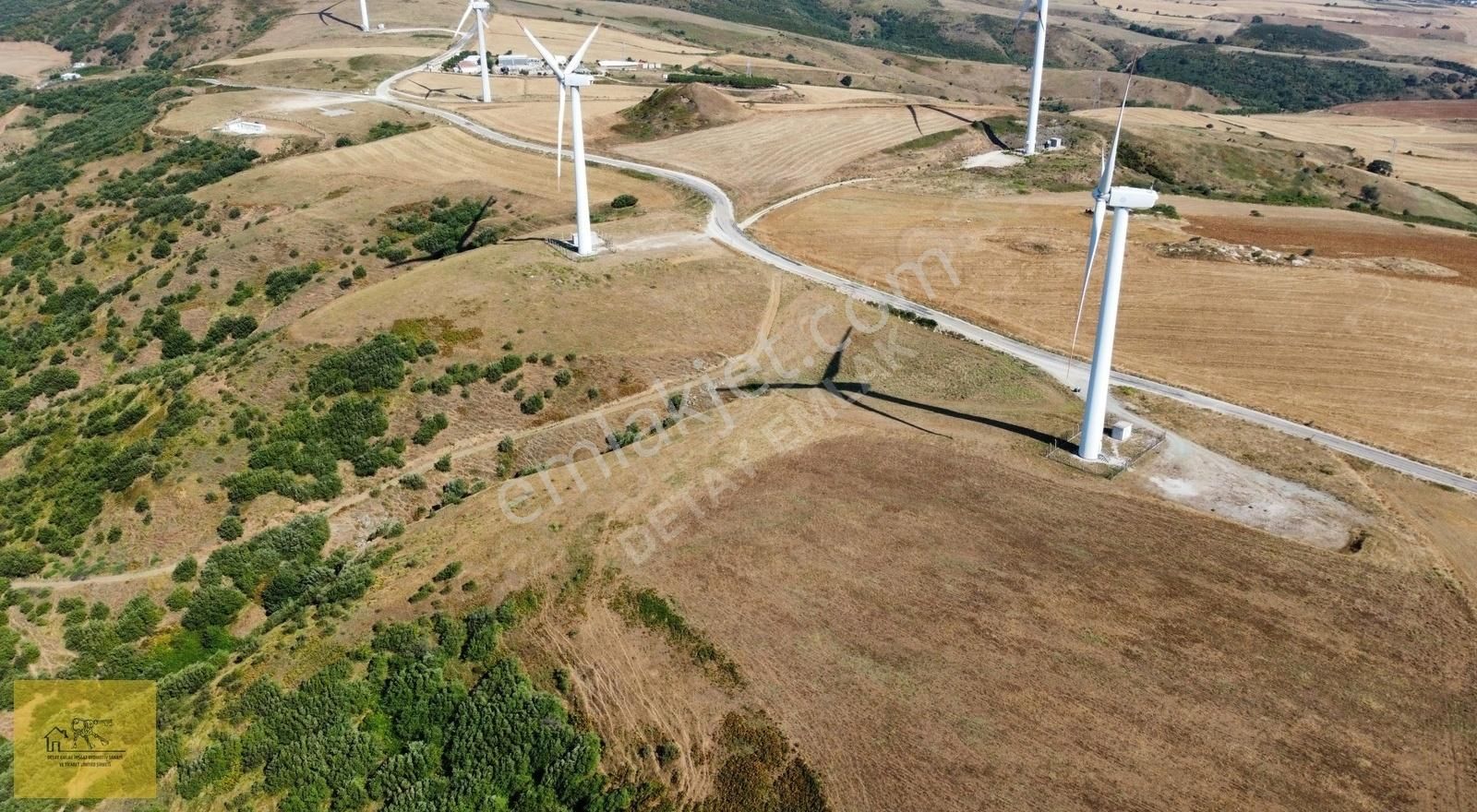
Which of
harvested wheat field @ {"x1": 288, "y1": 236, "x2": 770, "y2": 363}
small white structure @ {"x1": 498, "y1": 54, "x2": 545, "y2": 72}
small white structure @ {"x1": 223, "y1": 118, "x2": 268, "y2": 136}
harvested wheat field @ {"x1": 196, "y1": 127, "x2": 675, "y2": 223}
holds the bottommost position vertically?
harvested wheat field @ {"x1": 288, "y1": 236, "x2": 770, "y2": 363}

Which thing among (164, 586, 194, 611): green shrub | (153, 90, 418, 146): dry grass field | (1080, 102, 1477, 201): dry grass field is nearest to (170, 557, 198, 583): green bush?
(164, 586, 194, 611): green shrub

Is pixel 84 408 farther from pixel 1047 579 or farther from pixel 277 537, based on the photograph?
pixel 1047 579

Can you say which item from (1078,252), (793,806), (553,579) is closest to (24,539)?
(553,579)

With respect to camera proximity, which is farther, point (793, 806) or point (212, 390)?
point (212, 390)

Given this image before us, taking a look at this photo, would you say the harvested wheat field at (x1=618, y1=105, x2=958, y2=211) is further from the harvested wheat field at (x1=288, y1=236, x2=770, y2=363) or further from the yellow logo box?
the yellow logo box

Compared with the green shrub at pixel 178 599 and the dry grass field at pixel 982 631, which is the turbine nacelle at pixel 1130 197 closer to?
the dry grass field at pixel 982 631

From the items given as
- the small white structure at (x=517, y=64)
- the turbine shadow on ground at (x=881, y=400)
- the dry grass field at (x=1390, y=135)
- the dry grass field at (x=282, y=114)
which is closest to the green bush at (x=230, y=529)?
the turbine shadow on ground at (x=881, y=400)
